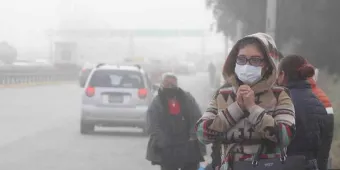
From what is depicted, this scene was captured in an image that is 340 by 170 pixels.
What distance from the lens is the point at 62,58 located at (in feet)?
235

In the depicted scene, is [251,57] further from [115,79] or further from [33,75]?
[33,75]

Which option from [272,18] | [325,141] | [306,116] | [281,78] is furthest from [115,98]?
[306,116]

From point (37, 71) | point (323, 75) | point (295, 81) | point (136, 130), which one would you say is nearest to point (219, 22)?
point (323, 75)

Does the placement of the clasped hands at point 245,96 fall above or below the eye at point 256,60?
below

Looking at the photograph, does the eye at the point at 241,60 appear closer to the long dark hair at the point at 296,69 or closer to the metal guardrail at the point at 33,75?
the long dark hair at the point at 296,69

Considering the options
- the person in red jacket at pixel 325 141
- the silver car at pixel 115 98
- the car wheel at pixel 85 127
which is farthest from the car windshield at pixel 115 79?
the person in red jacket at pixel 325 141

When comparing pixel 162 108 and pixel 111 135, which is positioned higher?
pixel 162 108

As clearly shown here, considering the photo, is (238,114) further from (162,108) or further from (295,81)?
(162,108)

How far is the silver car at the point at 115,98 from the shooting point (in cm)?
2095

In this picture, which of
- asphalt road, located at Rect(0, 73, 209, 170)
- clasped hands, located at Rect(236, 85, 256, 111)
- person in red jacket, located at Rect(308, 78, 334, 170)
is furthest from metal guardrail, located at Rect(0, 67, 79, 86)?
clasped hands, located at Rect(236, 85, 256, 111)

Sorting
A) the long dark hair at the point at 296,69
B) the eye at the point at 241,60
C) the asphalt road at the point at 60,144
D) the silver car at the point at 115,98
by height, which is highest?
the eye at the point at 241,60

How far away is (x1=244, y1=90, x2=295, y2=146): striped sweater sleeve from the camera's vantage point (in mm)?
4887

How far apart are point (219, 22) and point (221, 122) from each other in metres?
32.9

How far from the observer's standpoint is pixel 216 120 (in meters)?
5.02
